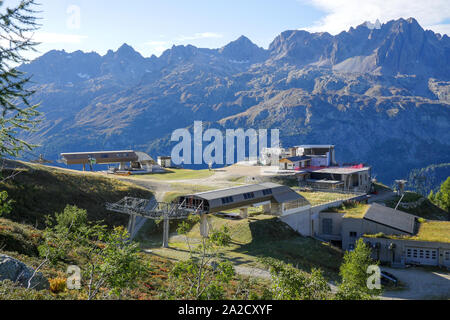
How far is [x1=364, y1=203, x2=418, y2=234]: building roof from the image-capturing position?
197 ft

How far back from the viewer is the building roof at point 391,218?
60.0m

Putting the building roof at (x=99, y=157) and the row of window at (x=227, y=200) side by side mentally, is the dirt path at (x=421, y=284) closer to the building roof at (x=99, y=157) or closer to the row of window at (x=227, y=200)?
the row of window at (x=227, y=200)

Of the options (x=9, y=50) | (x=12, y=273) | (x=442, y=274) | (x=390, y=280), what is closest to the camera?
(x=9, y=50)

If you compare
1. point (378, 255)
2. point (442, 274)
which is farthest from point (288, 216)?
point (442, 274)

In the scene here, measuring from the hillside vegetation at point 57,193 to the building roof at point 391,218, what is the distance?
41281 millimetres

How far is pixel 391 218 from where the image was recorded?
63.8 metres

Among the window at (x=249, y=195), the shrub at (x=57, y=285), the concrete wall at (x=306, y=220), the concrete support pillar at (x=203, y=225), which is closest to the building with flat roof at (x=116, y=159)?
the concrete wall at (x=306, y=220)

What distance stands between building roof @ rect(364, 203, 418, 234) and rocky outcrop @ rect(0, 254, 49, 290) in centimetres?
5222

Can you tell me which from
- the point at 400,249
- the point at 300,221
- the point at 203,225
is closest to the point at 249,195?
the point at 203,225

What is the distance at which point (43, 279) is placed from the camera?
22812 millimetres

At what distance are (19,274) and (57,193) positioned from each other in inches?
1487

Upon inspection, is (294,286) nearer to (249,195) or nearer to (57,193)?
(249,195)
